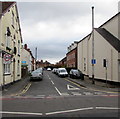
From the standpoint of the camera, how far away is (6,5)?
2008 centimetres

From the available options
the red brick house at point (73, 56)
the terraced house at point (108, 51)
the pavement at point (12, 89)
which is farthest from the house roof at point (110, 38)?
the red brick house at point (73, 56)

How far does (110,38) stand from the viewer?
24422 millimetres

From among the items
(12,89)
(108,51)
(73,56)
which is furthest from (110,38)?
(73,56)

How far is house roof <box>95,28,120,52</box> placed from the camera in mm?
21900

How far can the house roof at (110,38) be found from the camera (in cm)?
2190

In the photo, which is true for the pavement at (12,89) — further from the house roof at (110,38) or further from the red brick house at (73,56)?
the red brick house at (73,56)

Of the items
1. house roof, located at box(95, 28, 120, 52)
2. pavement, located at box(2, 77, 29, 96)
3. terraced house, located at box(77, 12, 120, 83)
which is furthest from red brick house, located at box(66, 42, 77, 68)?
pavement, located at box(2, 77, 29, 96)

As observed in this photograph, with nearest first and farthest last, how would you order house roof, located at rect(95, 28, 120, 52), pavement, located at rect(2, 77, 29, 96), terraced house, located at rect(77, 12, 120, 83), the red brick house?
pavement, located at rect(2, 77, 29, 96), terraced house, located at rect(77, 12, 120, 83), house roof, located at rect(95, 28, 120, 52), the red brick house

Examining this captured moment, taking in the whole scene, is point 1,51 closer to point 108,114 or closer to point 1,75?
point 1,75

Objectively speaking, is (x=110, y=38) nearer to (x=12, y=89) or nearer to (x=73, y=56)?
(x=12, y=89)

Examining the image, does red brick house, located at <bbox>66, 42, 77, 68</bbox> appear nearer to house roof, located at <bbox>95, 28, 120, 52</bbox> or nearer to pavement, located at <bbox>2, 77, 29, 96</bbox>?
house roof, located at <bbox>95, 28, 120, 52</bbox>

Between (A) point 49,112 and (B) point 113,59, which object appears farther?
(B) point 113,59

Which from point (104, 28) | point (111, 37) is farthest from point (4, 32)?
point (104, 28)

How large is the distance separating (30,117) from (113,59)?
16.6m
